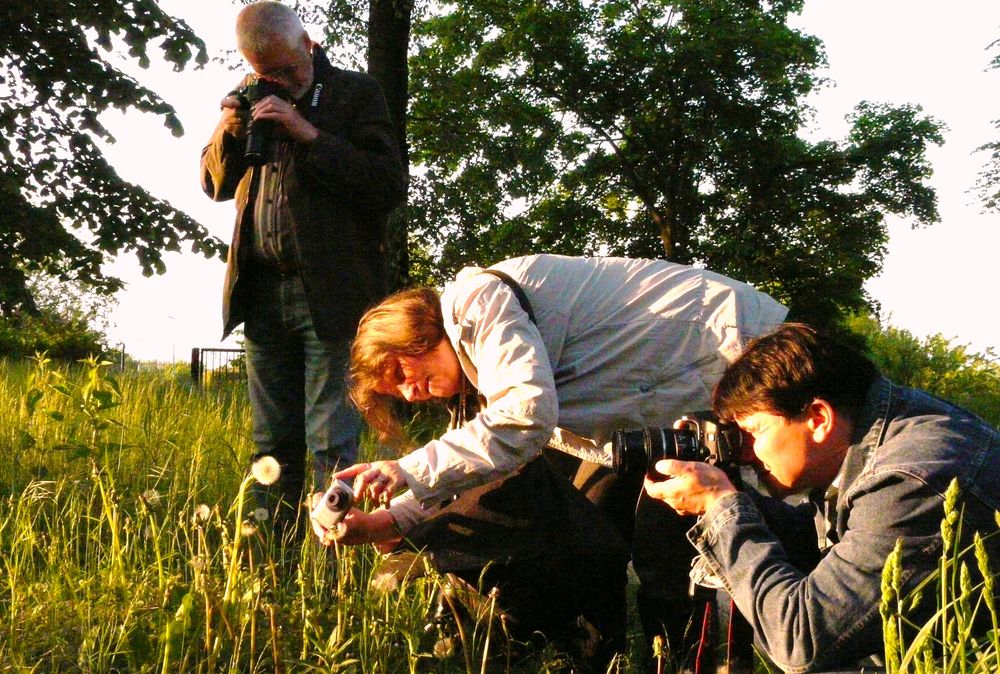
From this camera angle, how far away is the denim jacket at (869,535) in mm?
1931

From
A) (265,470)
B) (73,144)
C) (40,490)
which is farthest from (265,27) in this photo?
(73,144)

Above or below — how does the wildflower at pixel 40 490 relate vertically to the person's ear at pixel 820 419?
below

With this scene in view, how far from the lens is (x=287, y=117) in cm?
382

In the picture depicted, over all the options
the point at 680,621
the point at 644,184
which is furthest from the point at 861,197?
the point at 680,621

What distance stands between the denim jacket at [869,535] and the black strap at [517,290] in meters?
0.89

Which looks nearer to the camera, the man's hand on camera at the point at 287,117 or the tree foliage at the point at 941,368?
the man's hand on camera at the point at 287,117

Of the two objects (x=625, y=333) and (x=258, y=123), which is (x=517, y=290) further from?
(x=258, y=123)

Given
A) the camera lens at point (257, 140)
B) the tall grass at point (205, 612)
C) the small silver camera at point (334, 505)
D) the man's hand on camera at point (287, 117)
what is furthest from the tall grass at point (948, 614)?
the camera lens at point (257, 140)

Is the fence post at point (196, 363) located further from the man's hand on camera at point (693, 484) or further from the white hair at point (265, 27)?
the man's hand on camera at point (693, 484)

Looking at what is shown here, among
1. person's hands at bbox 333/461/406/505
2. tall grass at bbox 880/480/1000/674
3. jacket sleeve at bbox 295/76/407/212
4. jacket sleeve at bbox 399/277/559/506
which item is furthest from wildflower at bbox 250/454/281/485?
jacket sleeve at bbox 295/76/407/212

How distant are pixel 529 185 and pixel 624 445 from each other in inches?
577

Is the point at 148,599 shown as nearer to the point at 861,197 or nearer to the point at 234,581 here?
the point at 234,581

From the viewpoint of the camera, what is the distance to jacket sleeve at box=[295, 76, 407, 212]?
3.82 m

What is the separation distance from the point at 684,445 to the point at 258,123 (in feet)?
7.17
